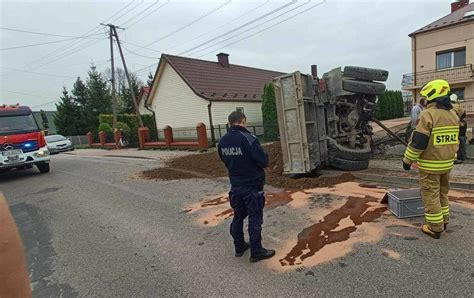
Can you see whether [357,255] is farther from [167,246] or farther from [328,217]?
[167,246]

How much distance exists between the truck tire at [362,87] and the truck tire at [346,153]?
1.39 m

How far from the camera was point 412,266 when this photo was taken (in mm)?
3365

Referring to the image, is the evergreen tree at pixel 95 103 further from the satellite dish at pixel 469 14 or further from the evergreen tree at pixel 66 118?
the satellite dish at pixel 469 14

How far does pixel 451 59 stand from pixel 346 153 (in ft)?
84.1

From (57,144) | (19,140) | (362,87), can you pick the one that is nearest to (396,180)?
(362,87)

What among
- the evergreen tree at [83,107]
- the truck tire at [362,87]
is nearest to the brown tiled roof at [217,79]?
the truck tire at [362,87]

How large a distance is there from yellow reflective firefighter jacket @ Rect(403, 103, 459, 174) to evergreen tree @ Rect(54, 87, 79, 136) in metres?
43.2

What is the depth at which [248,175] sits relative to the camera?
3.78m

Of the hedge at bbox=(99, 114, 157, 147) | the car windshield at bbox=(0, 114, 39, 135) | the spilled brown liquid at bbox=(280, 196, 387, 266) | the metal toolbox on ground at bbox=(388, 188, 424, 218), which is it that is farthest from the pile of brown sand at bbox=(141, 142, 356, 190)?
the hedge at bbox=(99, 114, 157, 147)

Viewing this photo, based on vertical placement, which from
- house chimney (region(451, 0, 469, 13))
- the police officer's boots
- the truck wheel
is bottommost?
the police officer's boots

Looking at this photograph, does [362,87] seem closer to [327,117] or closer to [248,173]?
[327,117]

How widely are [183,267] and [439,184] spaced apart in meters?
3.18

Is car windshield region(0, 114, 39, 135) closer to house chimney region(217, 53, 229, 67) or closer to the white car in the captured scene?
the white car

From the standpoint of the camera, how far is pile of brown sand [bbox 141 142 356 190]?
23.5ft
